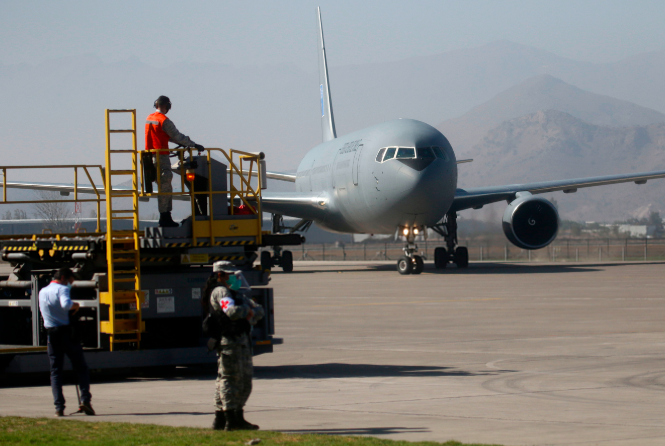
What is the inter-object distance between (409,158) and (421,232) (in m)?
3.74

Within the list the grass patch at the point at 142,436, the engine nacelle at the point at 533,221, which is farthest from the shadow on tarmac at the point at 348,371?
the engine nacelle at the point at 533,221

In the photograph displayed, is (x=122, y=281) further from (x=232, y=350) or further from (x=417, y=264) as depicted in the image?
(x=417, y=264)

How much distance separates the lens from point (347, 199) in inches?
1308

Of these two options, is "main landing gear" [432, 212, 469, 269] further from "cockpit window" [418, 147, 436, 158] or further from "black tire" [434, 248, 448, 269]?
"cockpit window" [418, 147, 436, 158]

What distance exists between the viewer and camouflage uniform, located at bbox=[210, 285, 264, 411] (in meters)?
7.62

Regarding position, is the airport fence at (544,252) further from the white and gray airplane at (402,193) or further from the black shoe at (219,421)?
the black shoe at (219,421)

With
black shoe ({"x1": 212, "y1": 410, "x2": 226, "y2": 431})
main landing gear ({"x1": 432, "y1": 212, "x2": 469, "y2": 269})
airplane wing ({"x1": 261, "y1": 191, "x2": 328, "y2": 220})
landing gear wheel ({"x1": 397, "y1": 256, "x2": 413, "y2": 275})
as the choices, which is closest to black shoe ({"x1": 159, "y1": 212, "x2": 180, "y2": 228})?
black shoe ({"x1": 212, "y1": 410, "x2": 226, "y2": 431})

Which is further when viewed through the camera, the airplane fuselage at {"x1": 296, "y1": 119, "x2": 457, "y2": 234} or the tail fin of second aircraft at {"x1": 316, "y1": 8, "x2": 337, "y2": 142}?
the tail fin of second aircraft at {"x1": 316, "y1": 8, "x2": 337, "y2": 142}

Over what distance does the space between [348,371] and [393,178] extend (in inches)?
737

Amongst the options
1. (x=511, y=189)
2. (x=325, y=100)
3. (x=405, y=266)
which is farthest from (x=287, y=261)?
(x=325, y=100)

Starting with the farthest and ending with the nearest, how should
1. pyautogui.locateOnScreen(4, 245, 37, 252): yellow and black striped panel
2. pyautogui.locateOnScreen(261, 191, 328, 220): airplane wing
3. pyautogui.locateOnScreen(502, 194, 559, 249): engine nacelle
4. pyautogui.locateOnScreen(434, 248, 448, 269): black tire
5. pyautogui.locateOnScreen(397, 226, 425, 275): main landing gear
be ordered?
pyautogui.locateOnScreen(434, 248, 448, 269): black tire
pyautogui.locateOnScreen(261, 191, 328, 220): airplane wing
pyautogui.locateOnScreen(502, 194, 559, 249): engine nacelle
pyautogui.locateOnScreen(397, 226, 425, 275): main landing gear
pyautogui.locateOnScreen(4, 245, 37, 252): yellow and black striped panel

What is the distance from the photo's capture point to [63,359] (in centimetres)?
895

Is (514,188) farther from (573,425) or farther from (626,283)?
(573,425)

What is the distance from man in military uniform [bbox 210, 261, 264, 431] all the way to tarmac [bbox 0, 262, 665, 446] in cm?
37
